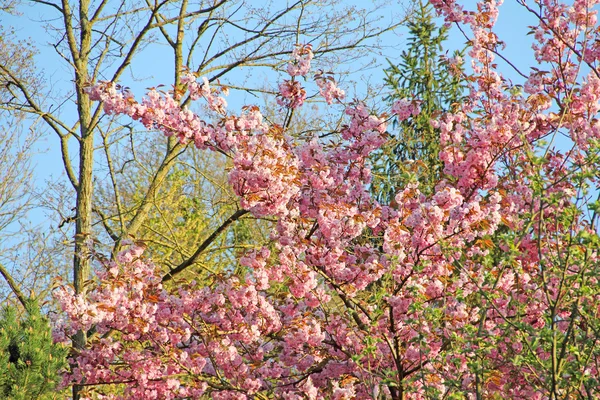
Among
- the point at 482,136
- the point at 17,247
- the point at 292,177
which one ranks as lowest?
the point at 292,177

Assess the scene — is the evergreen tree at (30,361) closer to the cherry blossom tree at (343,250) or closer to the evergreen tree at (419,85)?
the cherry blossom tree at (343,250)

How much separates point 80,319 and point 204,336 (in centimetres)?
93

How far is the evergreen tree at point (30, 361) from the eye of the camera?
576cm

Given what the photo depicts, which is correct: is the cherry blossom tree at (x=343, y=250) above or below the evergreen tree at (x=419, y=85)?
below

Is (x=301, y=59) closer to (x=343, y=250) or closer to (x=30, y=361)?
(x=343, y=250)

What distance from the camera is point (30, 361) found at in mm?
5855

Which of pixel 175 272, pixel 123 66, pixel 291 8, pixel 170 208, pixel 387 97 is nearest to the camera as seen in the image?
pixel 175 272

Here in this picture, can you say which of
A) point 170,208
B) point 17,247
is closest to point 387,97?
point 170,208

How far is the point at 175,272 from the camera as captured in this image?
7.92 m

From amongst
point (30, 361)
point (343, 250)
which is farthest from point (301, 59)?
point (30, 361)

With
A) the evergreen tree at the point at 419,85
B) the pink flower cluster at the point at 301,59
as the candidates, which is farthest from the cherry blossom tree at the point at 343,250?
the evergreen tree at the point at 419,85

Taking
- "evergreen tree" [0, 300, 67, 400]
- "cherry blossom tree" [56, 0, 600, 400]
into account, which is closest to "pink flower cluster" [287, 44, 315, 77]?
"cherry blossom tree" [56, 0, 600, 400]

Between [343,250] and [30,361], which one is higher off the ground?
[343,250]

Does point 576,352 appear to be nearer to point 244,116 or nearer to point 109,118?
point 244,116
